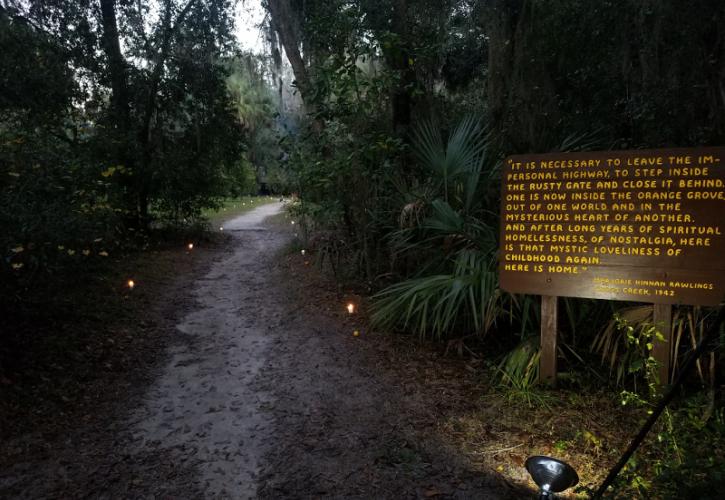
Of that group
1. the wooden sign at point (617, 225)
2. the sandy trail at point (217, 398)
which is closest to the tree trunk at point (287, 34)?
the sandy trail at point (217, 398)

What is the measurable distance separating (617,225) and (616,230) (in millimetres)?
42

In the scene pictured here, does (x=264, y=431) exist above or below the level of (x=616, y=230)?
below

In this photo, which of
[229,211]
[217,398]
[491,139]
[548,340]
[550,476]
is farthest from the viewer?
[229,211]

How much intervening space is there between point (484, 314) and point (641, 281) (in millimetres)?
1511

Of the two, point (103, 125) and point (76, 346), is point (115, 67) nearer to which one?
point (103, 125)

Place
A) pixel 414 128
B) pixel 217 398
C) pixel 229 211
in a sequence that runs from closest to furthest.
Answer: pixel 217 398 → pixel 414 128 → pixel 229 211

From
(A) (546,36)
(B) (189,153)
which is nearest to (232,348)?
(A) (546,36)

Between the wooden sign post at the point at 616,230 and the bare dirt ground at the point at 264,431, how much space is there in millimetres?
1437

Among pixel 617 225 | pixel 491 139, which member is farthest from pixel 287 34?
pixel 617 225

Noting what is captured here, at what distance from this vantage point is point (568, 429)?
12.6ft

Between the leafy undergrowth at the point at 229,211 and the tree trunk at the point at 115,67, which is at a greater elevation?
the tree trunk at the point at 115,67

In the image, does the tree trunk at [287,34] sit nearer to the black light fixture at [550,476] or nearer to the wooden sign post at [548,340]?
the wooden sign post at [548,340]

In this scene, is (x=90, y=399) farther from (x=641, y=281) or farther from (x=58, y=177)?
(x=641, y=281)

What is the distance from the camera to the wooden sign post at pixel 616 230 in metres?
3.61
